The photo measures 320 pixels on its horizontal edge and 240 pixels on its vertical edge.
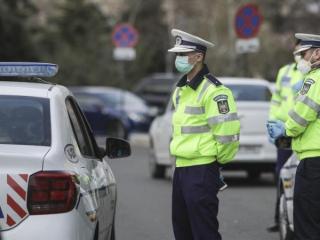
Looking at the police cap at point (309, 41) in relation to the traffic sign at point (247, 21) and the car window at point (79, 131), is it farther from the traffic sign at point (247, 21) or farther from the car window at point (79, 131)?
the traffic sign at point (247, 21)

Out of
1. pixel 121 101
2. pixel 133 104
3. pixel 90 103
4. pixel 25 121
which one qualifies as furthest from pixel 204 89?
pixel 133 104

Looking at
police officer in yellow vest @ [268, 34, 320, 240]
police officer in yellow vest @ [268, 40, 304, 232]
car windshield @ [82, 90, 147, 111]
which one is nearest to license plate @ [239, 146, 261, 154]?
police officer in yellow vest @ [268, 40, 304, 232]

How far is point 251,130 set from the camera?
1589 cm

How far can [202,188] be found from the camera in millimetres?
7215

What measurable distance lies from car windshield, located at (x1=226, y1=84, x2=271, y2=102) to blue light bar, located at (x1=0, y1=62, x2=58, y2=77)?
971cm

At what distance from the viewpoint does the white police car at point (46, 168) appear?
→ 576 centimetres

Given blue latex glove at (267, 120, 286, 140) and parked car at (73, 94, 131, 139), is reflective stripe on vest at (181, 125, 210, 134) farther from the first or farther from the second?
parked car at (73, 94, 131, 139)

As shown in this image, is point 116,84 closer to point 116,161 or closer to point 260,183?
point 116,161

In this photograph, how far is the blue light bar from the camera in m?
6.69

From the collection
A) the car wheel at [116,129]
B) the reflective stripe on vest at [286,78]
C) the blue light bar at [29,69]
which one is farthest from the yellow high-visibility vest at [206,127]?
the car wheel at [116,129]

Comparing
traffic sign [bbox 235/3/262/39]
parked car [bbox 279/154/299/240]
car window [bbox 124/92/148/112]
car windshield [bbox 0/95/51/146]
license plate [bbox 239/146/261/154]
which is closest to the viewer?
car windshield [bbox 0/95/51/146]

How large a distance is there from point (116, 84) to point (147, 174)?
28929 mm

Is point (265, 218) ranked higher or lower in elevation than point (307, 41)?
lower

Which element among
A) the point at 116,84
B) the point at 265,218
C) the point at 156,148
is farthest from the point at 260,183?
the point at 116,84
